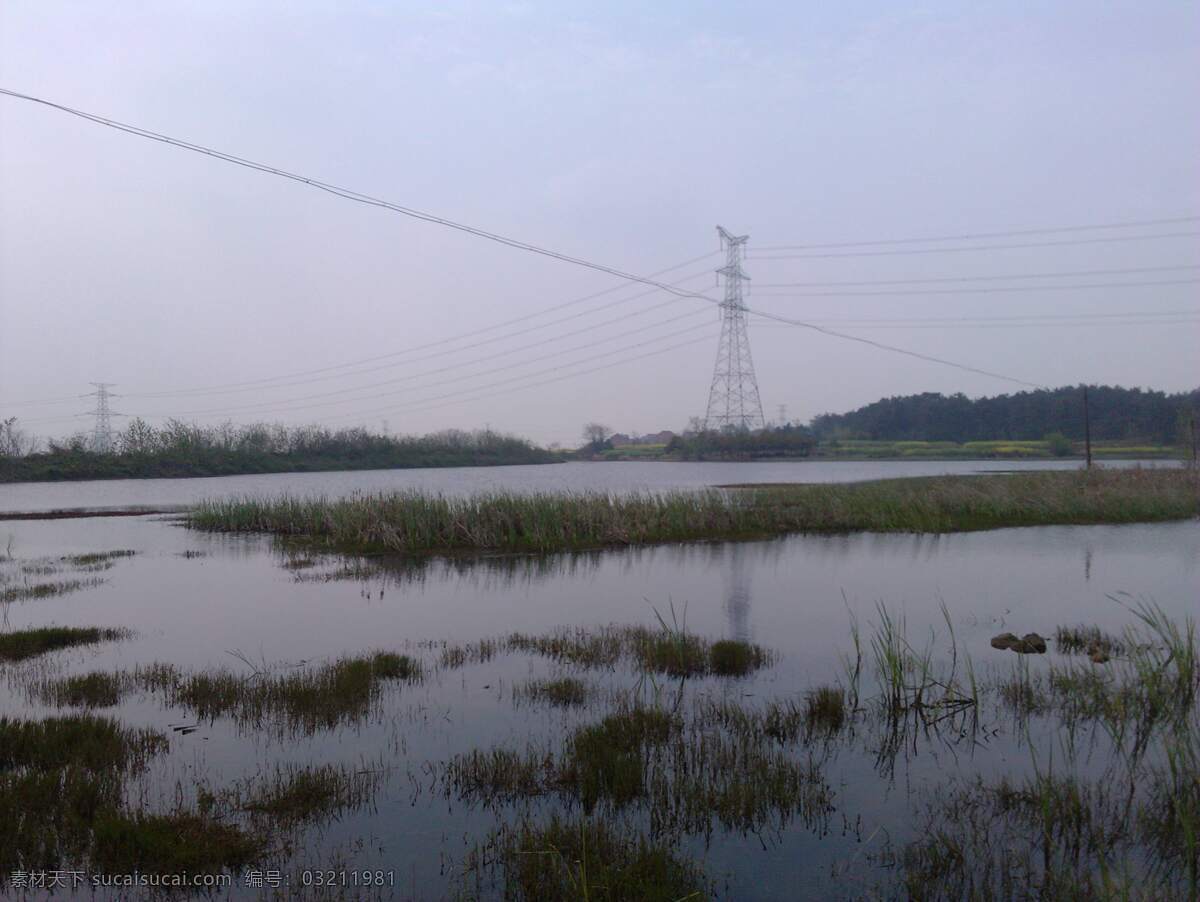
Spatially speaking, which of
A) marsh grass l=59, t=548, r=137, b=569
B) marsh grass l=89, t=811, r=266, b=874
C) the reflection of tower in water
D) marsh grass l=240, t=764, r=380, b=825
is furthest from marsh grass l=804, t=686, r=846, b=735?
marsh grass l=59, t=548, r=137, b=569

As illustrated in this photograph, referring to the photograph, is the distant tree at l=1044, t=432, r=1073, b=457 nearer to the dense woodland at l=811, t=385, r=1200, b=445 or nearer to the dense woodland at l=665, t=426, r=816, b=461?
the dense woodland at l=811, t=385, r=1200, b=445

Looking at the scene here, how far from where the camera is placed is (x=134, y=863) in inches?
164

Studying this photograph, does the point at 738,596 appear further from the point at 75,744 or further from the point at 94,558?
the point at 94,558

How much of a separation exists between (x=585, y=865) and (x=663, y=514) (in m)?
16.6

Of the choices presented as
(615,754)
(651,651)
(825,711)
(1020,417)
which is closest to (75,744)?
(615,754)

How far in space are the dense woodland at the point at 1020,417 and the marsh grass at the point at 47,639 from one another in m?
55.7

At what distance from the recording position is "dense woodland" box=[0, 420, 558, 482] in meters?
51.5

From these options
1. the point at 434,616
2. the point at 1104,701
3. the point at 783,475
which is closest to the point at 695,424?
the point at 783,475

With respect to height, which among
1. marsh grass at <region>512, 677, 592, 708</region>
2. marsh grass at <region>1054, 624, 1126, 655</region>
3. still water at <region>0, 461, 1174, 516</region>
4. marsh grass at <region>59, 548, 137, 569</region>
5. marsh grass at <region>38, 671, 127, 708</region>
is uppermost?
still water at <region>0, 461, 1174, 516</region>

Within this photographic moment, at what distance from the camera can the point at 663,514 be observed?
2056cm

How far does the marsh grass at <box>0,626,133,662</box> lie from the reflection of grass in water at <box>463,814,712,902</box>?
23.1ft

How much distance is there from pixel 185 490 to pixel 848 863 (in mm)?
44085

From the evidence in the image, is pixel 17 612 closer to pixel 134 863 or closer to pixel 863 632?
pixel 134 863

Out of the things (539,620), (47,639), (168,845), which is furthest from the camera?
(539,620)
